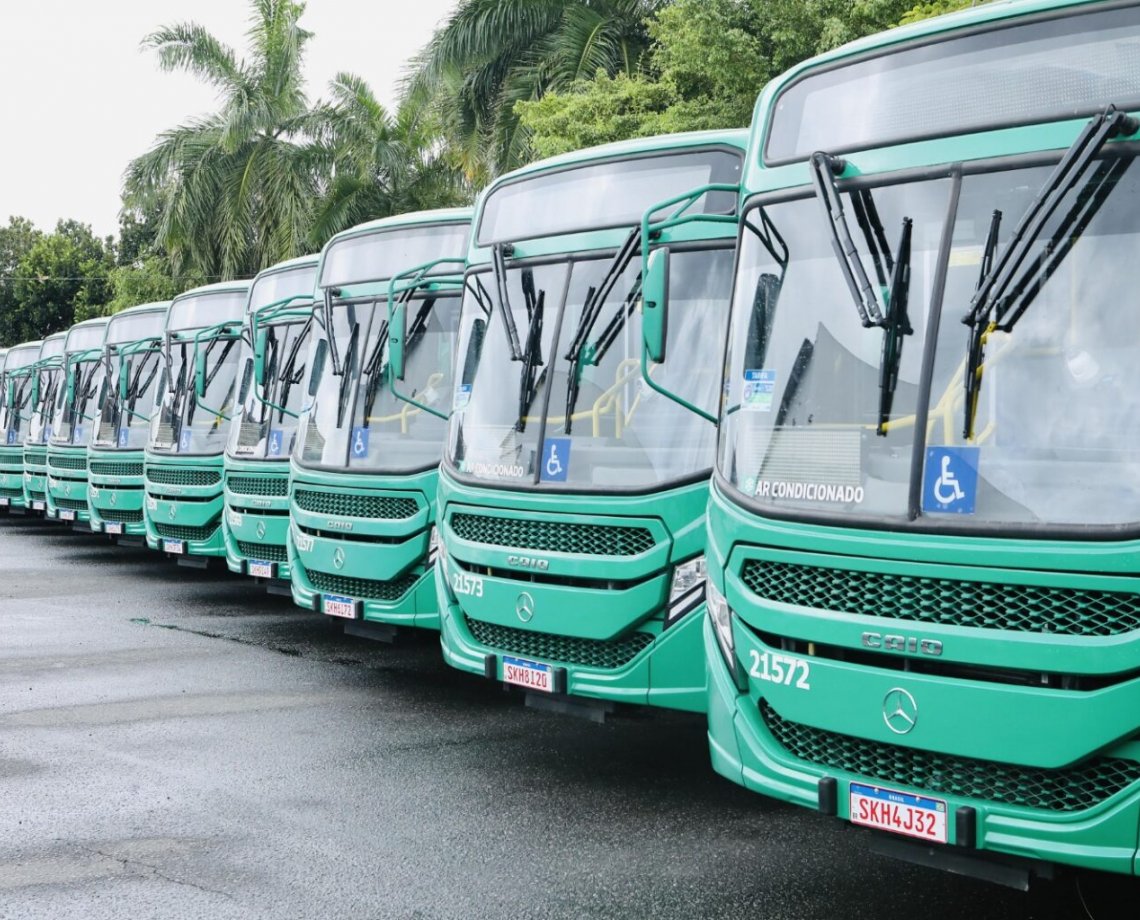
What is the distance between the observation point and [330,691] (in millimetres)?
9211

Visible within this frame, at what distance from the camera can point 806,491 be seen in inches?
196

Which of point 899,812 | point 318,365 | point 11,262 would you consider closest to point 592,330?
point 899,812

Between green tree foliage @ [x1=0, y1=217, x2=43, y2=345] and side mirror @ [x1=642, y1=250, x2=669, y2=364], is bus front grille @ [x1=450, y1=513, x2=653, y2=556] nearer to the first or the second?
side mirror @ [x1=642, y1=250, x2=669, y2=364]

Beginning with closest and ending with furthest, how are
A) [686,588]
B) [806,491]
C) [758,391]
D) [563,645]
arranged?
[806,491], [758,391], [686,588], [563,645]

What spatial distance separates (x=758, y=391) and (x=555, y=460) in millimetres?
1899

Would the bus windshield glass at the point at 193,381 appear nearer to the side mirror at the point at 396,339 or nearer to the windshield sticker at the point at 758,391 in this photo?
the side mirror at the point at 396,339

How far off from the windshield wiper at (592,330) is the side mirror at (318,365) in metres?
3.68

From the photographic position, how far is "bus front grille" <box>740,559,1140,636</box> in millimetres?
4180

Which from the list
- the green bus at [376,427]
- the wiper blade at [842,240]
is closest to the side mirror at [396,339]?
the green bus at [376,427]

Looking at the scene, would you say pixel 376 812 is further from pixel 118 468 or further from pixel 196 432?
pixel 118 468

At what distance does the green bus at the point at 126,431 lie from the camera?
15906 mm

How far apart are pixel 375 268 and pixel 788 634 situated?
5919 mm

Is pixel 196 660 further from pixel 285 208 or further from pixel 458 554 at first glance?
pixel 285 208

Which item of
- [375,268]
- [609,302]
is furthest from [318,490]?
[609,302]
